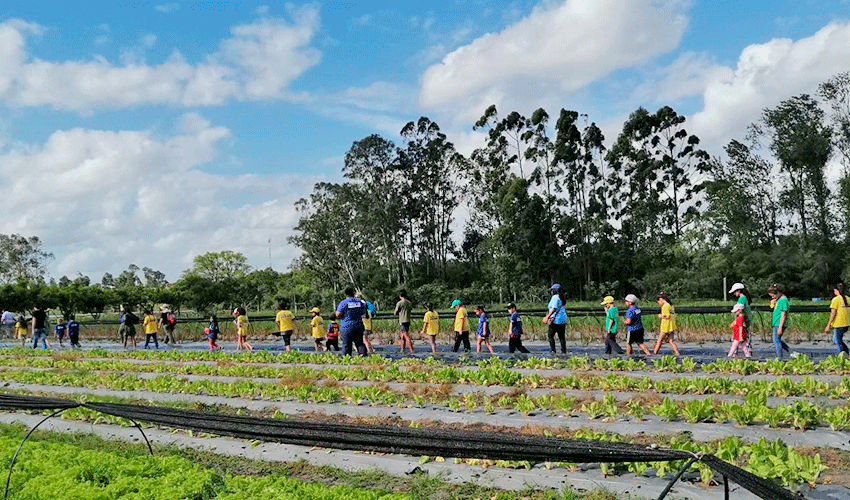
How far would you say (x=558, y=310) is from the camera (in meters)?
16.3

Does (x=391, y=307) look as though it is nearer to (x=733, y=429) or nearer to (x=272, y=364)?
(x=272, y=364)

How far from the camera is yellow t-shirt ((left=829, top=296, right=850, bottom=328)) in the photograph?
1317 cm

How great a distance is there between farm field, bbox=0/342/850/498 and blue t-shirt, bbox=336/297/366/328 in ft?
3.57

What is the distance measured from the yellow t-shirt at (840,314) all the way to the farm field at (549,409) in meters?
3.09

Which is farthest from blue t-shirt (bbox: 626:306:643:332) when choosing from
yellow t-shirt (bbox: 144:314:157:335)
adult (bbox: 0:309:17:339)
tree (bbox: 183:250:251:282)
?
tree (bbox: 183:250:251:282)

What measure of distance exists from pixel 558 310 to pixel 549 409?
7.21m

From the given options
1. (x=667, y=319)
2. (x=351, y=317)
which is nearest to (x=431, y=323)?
(x=351, y=317)

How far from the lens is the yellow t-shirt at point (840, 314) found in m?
13.2

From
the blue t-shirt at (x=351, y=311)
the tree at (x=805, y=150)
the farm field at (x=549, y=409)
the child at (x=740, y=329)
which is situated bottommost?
the farm field at (x=549, y=409)

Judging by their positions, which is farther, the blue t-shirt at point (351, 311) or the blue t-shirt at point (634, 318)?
the blue t-shirt at point (351, 311)

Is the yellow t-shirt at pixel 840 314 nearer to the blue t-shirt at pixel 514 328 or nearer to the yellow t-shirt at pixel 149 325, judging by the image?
the blue t-shirt at pixel 514 328

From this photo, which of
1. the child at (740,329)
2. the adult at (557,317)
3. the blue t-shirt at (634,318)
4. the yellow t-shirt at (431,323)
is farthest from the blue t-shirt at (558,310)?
the child at (740,329)

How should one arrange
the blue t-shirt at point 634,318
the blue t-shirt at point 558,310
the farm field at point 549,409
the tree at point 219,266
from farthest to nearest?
the tree at point 219,266 < the blue t-shirt at point 558,310 < the blue t-shirt at point 634,318 < the farm field at point 549,409

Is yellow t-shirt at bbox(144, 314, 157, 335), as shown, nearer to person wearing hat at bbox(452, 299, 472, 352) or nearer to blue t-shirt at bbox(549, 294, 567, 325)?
person wearing hat at bbox(452, 299, 472, 352)
